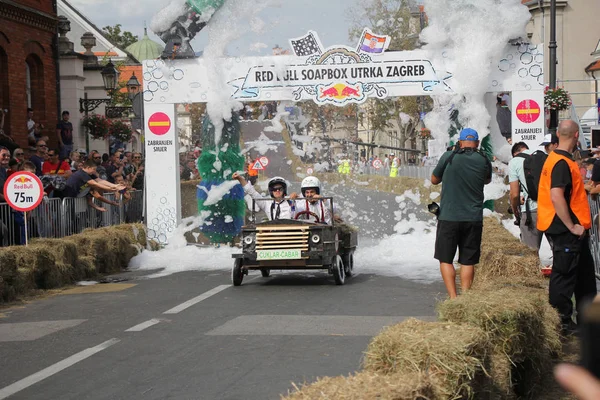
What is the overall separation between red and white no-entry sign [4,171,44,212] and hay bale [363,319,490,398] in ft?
35.3

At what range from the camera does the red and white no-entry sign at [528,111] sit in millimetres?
18453

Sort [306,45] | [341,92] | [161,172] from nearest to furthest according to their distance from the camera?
[341,92], [306,45], [161,172]

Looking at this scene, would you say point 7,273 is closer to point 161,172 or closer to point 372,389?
point 161,172

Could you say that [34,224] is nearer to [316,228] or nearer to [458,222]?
[316,228]

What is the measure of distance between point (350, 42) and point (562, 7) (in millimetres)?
50597

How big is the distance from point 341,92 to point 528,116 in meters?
3.67

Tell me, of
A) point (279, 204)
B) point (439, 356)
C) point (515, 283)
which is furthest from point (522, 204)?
point (439, 356)

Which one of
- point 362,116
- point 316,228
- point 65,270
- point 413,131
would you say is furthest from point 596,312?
point 413,131

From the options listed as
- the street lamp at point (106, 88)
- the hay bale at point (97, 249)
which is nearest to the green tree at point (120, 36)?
the street lamp at point (106, 88)

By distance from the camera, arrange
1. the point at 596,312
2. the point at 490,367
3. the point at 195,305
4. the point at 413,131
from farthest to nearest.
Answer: the point at 413,131 → the point at 195,305 → the point at 490,367 → the point at 596,312

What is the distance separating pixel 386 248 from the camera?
18375mm

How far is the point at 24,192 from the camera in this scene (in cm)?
1512

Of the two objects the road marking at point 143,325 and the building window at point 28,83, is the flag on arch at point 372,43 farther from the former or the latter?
the building window at point 28,83

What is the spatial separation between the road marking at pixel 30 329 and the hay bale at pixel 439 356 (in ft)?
17.2
